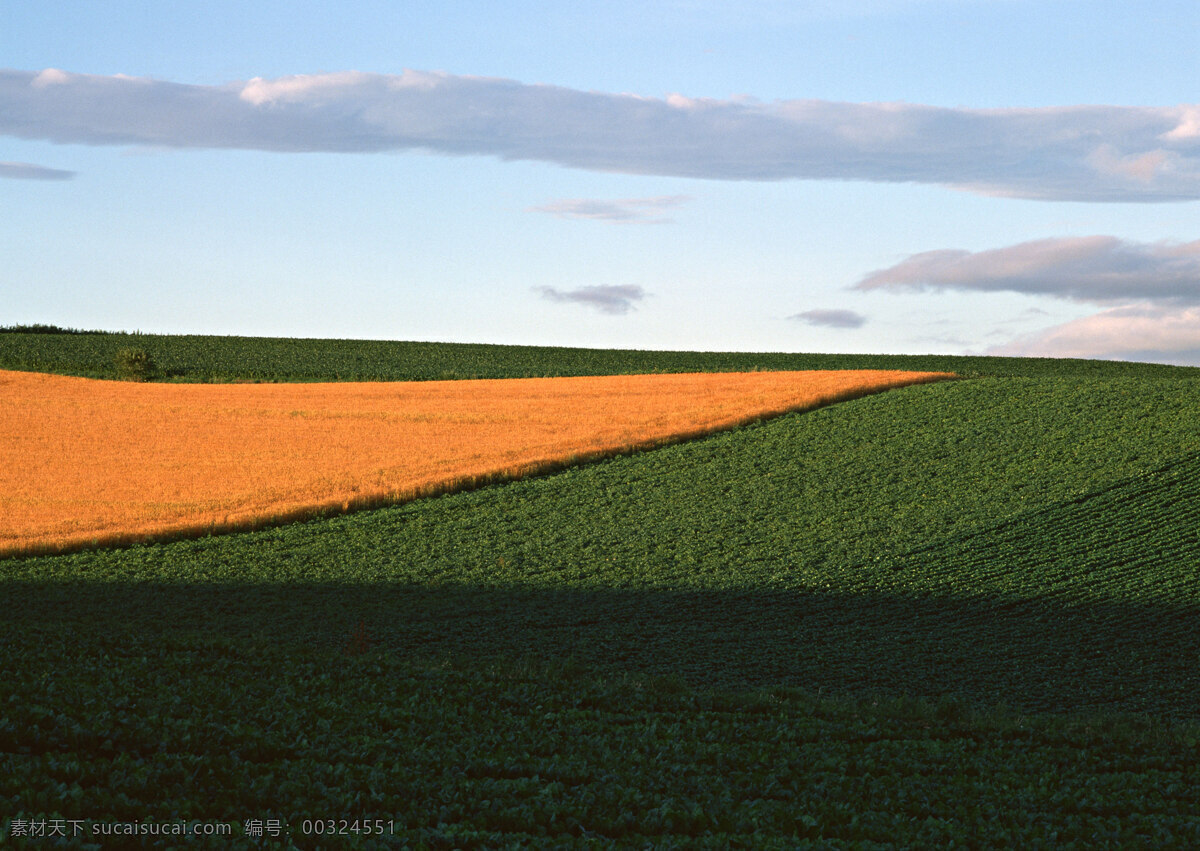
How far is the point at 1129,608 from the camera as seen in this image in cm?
2798

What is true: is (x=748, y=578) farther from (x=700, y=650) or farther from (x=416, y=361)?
(x=416, y=361)

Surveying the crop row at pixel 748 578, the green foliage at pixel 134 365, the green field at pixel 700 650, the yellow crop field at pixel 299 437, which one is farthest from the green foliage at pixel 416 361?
the crop row at pixel 748 578

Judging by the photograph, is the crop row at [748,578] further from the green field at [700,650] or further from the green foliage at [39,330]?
the green foliage at [39,330]

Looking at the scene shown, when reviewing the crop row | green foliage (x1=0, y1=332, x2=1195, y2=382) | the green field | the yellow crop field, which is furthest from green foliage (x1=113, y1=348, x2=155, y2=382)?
the crop row

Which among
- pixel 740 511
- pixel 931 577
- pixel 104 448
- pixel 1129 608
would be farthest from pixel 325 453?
pixel 1129 608

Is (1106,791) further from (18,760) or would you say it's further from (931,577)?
(931,577)

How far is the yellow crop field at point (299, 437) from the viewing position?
1542 inches

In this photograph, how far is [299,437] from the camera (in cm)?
5194

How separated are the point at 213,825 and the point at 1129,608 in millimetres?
25448

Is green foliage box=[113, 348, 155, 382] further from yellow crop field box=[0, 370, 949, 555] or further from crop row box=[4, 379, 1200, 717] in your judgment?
crop row box=[4, 379, 1200, 717]

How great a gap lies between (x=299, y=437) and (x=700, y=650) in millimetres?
32853

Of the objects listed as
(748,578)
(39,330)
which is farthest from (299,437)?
(39,330)

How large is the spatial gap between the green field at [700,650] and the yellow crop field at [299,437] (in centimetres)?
238

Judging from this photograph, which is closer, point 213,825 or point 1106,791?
point 213,825
